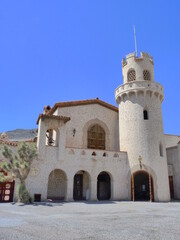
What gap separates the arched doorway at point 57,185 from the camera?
63.3 ft

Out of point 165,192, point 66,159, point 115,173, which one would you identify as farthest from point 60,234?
point 165,192

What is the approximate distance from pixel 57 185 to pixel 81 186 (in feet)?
7.57

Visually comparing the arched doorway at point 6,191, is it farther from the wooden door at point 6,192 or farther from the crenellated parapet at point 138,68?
the crenellated parapet at point 138,68

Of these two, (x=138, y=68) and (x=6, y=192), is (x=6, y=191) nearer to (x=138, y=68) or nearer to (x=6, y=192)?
(x=6, y=192)

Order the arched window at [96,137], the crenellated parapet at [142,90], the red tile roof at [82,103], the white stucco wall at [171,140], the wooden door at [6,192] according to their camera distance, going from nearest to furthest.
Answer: the wooden door at [6,192] → the crenellated parapet at [142,90] → the red tile roof at [82,103] → the arched window at [96,137] → the white stucco wall at [171,140]

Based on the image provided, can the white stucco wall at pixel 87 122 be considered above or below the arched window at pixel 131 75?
below

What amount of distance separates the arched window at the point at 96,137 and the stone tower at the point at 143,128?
2.06 m

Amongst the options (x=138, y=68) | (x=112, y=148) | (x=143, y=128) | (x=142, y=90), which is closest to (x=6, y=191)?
(x=112, y=148)

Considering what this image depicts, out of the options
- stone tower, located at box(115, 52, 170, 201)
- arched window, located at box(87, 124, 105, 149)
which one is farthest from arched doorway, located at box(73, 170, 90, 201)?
stone tower, located at box(115, 52, 170, 201)

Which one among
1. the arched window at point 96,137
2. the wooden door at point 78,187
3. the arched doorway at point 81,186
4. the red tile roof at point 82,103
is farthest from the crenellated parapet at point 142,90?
the wooden door at point 78,187

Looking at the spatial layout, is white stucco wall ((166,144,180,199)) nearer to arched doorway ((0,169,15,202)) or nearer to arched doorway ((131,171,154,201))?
arched doorway ((131,171,154,201))

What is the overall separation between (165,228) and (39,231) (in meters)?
3.99

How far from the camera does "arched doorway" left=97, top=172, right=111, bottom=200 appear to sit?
21.7 m

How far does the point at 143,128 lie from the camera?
67.6ft
